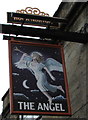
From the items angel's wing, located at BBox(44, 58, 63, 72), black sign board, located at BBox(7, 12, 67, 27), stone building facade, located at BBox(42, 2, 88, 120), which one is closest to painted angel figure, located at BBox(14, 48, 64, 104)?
→ angel's wing, located at BBox(44, 58, 63, 72)

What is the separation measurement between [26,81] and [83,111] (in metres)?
2.70

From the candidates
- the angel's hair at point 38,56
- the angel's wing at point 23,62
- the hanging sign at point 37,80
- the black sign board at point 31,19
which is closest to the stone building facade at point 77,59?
the hanging sign at point 37,80

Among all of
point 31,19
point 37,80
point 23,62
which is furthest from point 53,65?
point 31,19

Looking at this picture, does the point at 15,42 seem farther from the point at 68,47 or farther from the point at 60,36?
the point at 68,47

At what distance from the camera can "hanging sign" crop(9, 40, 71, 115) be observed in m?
11.7

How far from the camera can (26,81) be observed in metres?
12.3

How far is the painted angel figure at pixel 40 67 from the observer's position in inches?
489

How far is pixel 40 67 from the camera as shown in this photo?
510 inches

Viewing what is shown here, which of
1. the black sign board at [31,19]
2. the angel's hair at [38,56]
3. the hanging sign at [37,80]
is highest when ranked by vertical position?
the black sign board at [31,19]

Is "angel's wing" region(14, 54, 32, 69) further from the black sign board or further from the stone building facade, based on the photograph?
the stone building facade

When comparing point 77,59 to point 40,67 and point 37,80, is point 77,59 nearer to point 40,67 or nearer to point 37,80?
point 40,67

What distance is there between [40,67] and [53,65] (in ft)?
1.85

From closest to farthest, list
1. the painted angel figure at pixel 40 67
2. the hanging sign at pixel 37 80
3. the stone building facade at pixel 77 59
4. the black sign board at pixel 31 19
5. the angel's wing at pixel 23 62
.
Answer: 1. the hanging sign at pixel 37 80
2. the painted angel figure at pixel 40 67
3. the angel's wing at pixel 23 62
4. the stone building facade at pixel 77 59
5. the black sign board at pixel 31 19

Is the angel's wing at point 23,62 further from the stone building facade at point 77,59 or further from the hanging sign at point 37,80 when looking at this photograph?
the stone building facade at point 77,59
